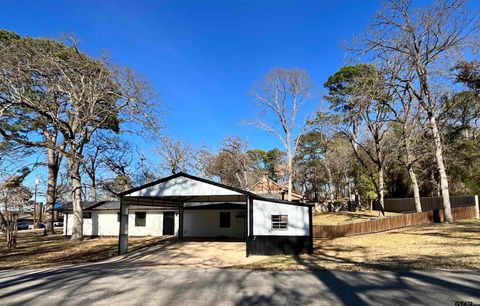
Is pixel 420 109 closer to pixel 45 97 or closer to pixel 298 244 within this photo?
pixel 298 244

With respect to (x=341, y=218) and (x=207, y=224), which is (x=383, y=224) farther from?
(x=207, y=224)

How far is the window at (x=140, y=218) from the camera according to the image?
2616cm

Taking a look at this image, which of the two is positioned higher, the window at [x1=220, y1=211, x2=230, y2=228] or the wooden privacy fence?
the wooden privacy fence

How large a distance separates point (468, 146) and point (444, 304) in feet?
106

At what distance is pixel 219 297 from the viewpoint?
6641 mm

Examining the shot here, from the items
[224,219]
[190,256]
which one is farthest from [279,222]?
[224,219]

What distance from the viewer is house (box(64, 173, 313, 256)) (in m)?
15.3

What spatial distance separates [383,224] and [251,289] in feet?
53.5

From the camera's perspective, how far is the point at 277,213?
1565 centimetres

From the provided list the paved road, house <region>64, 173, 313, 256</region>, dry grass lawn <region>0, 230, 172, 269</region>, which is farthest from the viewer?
house <region>64, 173, 313, 256</region>

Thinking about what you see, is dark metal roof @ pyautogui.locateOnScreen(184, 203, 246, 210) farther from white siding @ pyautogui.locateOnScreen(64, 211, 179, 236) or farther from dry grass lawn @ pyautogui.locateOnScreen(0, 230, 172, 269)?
dry grass lawn @ pyautogui.locateOnScreen(0, 230, 172, 269)

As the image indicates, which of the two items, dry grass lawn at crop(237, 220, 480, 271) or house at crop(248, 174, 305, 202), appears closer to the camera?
dry grass lawn at crop(237, 220, 480, 271)

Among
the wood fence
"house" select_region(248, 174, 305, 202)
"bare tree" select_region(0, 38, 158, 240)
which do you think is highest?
"bare tree" select_region(0, 38, 158, 240)

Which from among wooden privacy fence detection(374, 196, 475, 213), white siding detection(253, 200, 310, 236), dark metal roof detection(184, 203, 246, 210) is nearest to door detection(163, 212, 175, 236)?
dark metal roof detection(184, 203, 246, 210)
